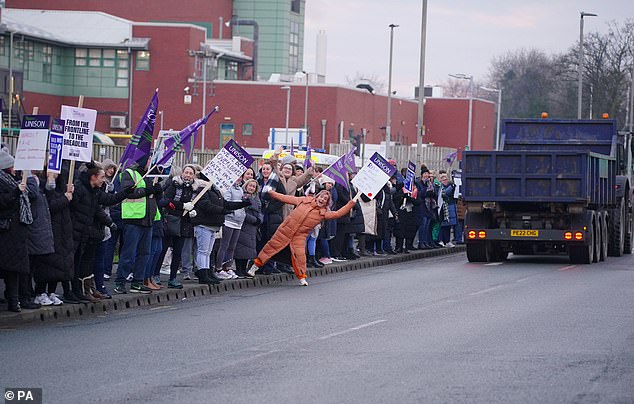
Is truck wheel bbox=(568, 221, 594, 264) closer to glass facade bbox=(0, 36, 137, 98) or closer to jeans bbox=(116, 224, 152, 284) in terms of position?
jeans bbox=(116, 224, 152, 284)

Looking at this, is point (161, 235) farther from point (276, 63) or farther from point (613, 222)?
point (276, 63)

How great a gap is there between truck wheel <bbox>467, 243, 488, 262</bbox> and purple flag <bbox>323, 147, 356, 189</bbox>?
3560mm

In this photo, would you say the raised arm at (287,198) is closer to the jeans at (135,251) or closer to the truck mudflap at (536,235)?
the jeans at (135,251)

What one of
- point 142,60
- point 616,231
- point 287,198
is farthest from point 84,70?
point 287,198

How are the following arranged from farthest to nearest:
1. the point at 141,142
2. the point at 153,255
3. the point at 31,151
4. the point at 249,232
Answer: the point at 249,232
the point at 153,255
the point at 141,142
the point at 31,151

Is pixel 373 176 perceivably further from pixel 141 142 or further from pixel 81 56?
pixel 81 56

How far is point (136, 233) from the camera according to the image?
1869cm

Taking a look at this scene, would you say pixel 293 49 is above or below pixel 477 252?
above

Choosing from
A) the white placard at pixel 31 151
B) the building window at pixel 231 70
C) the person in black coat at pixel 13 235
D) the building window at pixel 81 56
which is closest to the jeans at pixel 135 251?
the person in black coat at pixel 13 235

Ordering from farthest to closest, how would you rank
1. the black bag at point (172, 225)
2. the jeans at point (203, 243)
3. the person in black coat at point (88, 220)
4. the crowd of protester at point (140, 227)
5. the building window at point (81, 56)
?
1. the building window at point (81, 56)
2. the jeans at point (203, 243)
3. the black bag at point (172, 225)
4. the person in black coat at point (88, 220)
5. the crowd of protester at point (140, 227)

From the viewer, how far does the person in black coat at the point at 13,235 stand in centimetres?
1525

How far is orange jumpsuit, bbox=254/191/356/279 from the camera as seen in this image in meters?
22.3

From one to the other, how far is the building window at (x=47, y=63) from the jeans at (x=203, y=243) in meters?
72.0

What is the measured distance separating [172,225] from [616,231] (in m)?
15.9
